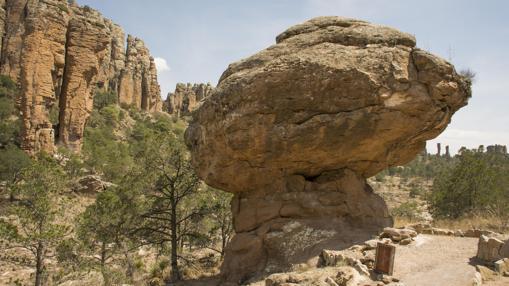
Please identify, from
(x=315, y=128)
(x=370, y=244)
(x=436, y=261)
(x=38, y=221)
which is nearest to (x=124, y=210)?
(x=38, y=221)

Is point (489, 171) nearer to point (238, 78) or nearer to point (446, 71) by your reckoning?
point (446, 71)

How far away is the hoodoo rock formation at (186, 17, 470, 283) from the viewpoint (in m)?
10.2

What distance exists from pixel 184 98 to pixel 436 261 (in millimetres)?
92163

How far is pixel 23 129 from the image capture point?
3341 centimetres

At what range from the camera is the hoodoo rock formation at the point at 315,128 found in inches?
404

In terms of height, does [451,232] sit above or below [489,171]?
below

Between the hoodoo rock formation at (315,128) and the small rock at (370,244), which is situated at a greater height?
the hoodoo rock formation at (315,128)

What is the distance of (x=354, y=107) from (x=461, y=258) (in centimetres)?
440

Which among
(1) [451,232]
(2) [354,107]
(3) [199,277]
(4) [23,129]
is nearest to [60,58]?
(4) [23,129]

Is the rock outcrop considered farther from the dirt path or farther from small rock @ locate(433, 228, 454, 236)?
the dirt path

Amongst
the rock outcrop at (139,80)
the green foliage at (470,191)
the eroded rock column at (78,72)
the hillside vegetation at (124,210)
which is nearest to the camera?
the hillside vegetation at (124,210)

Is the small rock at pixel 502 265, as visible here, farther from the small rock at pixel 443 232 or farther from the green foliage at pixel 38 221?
the green foliage at pixel 38 221

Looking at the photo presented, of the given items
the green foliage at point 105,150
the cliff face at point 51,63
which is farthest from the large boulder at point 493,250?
the cliff face at point 51,63

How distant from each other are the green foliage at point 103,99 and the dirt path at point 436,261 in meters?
58.1
